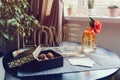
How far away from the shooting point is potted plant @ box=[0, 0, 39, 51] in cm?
206

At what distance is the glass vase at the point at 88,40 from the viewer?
1.74m

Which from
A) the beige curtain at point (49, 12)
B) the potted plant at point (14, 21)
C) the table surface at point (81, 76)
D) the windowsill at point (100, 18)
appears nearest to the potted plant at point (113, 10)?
the windowsill at point (100, 18)

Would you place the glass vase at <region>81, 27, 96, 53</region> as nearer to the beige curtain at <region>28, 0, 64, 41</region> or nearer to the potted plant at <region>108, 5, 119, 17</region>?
the beige curtain at <region>28, 0, 64, 41</region>

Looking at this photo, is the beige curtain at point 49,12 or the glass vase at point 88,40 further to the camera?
the beige curtain at point 49,12

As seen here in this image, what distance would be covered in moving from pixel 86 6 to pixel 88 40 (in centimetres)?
81

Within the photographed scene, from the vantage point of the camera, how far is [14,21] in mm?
2008

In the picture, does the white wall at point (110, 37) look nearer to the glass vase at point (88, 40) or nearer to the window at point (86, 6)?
the window at point (86, 6)

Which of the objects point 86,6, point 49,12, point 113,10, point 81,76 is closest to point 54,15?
point 49,12

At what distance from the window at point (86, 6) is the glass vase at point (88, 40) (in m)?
0.70

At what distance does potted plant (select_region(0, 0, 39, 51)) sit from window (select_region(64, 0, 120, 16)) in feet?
1.64

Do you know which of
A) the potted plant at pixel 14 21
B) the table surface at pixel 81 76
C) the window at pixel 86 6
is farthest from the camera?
the window at pixel 86 6

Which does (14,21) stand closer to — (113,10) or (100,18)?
(100,18)

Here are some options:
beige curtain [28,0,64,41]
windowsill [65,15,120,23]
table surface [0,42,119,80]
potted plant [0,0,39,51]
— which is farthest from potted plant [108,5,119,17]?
table surface [0,42,119,80]

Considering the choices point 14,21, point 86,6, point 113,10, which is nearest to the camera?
point 14,21
